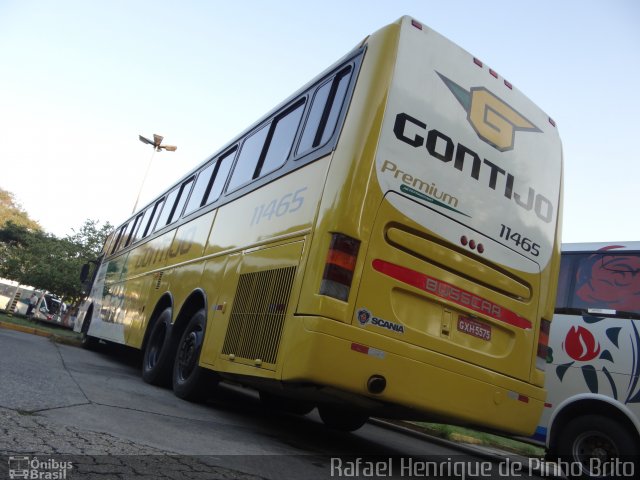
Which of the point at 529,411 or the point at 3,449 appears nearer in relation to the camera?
the point at 3,449

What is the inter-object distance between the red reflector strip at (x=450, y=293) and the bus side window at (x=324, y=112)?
3.90 ft

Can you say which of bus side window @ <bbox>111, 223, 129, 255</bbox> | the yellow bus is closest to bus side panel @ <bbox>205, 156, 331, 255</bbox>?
the yellow bus

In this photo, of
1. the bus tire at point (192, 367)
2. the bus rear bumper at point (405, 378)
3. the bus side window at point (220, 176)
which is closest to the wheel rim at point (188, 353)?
the bus tire at point (192, 367)

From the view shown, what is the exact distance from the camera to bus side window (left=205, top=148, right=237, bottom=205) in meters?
6.64

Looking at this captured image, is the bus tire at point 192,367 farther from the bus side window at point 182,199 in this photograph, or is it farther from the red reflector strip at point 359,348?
the bus side window at point 182,199

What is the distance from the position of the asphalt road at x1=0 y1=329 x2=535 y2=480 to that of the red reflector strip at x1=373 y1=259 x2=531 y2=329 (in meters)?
1.35

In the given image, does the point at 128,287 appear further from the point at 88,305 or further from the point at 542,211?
the point at 542,211

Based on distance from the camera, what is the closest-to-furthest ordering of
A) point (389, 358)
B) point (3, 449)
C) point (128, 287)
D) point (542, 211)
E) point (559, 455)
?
point (3, 449) → point (389, 358) → point (542, 211) → point (559, 455) → point (128, 287)

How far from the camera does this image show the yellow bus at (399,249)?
3.56m

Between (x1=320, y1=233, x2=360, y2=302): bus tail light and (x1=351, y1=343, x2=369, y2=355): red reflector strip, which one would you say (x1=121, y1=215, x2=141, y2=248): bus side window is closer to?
(x1=320, y1=233, x2=360, y2=302): bus tail light

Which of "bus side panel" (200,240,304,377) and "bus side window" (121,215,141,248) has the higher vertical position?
"bus side window" (121,215,141,248)

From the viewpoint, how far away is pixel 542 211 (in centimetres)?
468

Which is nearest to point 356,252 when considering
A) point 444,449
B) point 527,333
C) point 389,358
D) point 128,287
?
point 389,358

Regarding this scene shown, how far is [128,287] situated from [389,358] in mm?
7684
